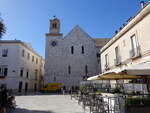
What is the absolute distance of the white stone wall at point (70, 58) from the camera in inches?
1444

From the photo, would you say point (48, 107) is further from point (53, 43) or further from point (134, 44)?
point (53, 43)

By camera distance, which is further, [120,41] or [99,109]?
[120,41]

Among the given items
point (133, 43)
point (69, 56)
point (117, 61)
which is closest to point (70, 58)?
point (69, 56)

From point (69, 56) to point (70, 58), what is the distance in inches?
22.1

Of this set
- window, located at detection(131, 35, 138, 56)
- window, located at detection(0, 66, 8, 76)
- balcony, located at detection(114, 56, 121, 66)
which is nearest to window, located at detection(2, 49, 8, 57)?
window, located at detection(0, 66, 8, 76)

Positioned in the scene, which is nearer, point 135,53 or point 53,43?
point 135,53

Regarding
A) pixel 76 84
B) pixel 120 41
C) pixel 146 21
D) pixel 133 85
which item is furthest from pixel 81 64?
pixel 146 21

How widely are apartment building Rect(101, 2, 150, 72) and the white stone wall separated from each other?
1908cm

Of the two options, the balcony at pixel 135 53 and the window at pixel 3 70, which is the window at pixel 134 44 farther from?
the window at pixel 3 70

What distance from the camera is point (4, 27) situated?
34.3 ft

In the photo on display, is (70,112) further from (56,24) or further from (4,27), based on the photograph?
(56,24)

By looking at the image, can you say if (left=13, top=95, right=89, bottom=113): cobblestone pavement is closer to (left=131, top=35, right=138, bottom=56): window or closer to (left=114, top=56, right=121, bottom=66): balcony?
(left=114, top=56, right=121, bottom=66): balcony

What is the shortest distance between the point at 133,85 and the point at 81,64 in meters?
25.1

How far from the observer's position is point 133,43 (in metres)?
13.5
